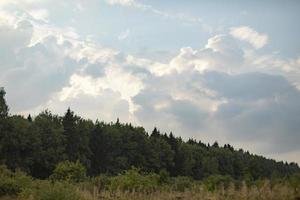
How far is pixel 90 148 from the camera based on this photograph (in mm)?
101000

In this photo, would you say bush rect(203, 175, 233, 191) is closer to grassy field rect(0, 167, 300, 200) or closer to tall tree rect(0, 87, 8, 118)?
grassy field rect(0, 167, 300, 200)

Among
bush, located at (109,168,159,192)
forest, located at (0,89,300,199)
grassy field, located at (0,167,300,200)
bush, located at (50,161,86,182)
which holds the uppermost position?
forest, located at (0,89,300,199)

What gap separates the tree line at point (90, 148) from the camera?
78812mm

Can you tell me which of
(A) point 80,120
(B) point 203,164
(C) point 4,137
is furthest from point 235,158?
(C) point 4,137

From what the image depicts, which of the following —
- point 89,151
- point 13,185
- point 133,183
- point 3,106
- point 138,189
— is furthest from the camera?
point 89,151

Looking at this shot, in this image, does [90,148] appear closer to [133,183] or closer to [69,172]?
[69,172]

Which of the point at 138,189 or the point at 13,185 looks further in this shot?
the point at 138,189

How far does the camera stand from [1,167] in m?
40.1

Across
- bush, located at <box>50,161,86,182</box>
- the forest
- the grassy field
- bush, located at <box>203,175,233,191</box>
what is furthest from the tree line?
the grassy field

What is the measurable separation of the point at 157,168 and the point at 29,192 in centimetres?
8610

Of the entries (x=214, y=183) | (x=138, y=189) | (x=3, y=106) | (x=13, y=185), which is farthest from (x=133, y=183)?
(x=3, y=106)

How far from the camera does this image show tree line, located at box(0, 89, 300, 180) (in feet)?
259

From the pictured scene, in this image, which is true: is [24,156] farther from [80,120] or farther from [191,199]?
[191,199]

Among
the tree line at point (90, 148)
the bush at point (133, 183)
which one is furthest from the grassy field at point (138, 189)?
the tree line at point (90, 148)
